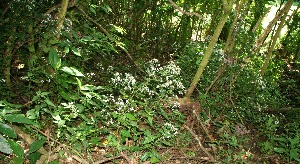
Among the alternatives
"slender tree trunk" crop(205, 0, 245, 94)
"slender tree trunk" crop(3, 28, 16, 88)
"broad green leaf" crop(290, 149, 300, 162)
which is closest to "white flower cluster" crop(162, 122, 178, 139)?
"slender tree trunk" crop(205, 0, 245, 94)

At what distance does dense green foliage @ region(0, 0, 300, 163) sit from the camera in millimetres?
2600

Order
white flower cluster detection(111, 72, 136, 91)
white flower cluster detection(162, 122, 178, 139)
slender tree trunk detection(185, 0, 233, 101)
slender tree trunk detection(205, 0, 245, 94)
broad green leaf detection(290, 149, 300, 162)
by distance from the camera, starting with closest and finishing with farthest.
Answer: white flower cluster detection(162, 122, 178, 139) → white flower cluster detection(111, 72, 136, 91) → slender tree trunk detection(185, 0, 233, 101) → broad green leaf detection(290, 149, 300, 162) → slender tree trunk detection(205, 0, 245, 94)

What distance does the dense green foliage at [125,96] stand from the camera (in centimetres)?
260

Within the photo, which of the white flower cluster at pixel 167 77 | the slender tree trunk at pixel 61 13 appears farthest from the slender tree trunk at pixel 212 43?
the slender tree trunk at pixel 61 13

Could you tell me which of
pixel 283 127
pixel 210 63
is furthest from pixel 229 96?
pixel 283 127

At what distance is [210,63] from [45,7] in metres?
2.69

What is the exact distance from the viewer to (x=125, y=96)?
3.10m

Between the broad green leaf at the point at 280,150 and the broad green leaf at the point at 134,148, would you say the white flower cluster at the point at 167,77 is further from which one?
the broad green leaf at the point at 280,150

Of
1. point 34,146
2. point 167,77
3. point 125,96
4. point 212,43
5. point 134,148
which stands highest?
point 212,43

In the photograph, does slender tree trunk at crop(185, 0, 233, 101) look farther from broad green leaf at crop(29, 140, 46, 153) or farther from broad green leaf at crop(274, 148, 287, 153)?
broad green leaf at crop(29, 140, 46, 153)

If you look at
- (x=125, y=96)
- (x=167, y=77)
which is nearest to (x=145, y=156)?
(x=125, y=96)

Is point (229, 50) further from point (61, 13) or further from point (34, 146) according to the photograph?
point (34, 146)

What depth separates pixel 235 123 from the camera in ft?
13.7

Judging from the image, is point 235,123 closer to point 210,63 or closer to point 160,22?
point 210,63
